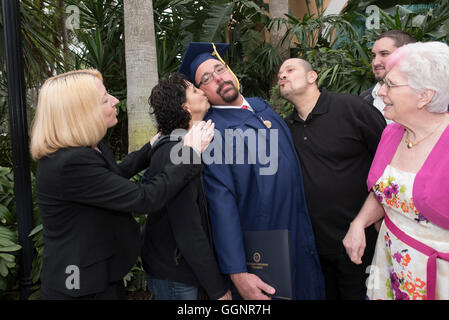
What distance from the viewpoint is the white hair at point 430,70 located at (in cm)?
153

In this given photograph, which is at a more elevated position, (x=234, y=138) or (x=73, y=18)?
(x=73, y=18)

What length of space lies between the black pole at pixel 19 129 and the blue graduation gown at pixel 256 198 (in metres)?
1.30

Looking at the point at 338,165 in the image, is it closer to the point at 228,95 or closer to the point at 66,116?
the point at 228,95

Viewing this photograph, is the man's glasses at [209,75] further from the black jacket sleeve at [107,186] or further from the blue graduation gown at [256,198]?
the black jacket sleeve at [107,186]

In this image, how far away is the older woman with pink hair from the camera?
150 cm

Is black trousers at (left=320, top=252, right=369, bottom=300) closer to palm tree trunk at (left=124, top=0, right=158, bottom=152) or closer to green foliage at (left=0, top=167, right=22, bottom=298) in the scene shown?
green foliage at (left=0, top=167, right=22, bottom=298)

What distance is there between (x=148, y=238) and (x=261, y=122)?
98cm

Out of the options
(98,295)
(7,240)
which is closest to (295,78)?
(98,295)

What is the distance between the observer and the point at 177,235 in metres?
1.77

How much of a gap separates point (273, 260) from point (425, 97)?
3.58 ft

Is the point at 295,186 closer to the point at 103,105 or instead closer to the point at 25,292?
the point at 103,105

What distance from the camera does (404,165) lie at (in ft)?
5.47

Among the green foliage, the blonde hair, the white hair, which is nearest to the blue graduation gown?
the blonde hair
